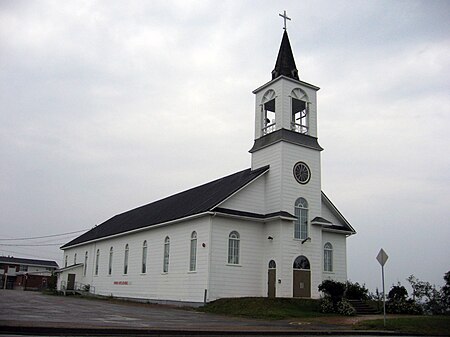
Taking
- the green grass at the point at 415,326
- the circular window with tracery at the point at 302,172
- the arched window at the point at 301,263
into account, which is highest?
the circular window with tracery at the point at 302,172

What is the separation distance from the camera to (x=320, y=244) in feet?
97.8

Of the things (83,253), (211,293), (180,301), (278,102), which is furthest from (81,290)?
(278,102)

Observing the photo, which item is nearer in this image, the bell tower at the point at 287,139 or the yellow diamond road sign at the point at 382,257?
the yellow diamond road sign at the point at 382,257

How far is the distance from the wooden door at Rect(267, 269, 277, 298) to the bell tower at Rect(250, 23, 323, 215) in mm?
3670

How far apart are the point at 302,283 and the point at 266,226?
3.97 meters

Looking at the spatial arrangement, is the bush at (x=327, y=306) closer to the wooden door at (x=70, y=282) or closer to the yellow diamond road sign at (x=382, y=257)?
the yellow diamond road sign at (x=382, y=257)

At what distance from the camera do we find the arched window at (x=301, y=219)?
28.9 metres

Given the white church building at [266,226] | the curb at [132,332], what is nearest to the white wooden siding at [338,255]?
the white church building at [266,226]

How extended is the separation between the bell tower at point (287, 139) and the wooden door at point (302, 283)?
3709 mm

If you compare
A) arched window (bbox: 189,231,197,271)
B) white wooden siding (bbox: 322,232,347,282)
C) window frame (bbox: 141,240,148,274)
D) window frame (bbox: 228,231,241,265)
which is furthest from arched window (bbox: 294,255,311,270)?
window frame (bbox: 141,240,148,274)

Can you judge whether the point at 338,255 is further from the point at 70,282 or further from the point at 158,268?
the point at 70,282

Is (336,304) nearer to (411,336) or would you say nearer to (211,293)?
(211,293)

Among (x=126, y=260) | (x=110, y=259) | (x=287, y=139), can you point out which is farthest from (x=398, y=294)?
(x=110, y=259)

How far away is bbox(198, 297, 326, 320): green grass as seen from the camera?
2278cm
